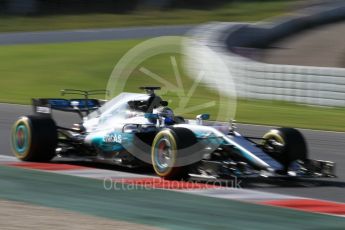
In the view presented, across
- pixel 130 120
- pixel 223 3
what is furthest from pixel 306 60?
pixel 223 3

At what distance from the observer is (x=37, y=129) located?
10219 millimetres

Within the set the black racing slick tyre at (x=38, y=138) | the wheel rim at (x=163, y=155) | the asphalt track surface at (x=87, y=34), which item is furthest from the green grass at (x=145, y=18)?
the wheel rim at (x=163, y=155)

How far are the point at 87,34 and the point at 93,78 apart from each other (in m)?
10.2

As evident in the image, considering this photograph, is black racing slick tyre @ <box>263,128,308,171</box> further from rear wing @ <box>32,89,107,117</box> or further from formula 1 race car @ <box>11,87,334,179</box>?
rear wing @ <box>32,89,107,117</box>

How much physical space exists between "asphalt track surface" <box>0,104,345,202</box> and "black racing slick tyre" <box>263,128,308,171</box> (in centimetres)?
27

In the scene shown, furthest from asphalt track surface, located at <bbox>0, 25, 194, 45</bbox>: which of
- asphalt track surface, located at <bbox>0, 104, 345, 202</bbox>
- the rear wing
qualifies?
the rear wing

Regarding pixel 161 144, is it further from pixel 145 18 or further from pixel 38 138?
pixel 145 18

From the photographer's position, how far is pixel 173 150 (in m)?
8.91

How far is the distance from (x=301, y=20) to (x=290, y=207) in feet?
72.0

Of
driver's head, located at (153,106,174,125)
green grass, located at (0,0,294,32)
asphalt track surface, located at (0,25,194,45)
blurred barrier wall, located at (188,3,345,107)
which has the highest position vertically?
green grass, located at (0,0,294,32)

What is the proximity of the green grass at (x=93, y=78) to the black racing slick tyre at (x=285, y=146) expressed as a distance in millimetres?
4947

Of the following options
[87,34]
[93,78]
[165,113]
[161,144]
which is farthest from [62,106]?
[87,34]

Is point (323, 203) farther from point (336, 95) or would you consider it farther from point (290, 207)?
point (336, 95)

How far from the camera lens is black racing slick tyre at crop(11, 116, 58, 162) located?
1023cm
